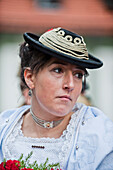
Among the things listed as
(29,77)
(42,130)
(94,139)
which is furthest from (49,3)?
(94,139)

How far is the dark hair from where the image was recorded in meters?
2.54

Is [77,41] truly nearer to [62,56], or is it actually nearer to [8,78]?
[62,56]

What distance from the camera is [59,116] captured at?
2.62 metres

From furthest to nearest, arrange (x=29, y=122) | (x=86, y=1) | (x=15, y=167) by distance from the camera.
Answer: (x=86, y=1) → (x=29, y=122) → (x=15, y=167)

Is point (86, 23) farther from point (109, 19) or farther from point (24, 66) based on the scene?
point (24, 66)

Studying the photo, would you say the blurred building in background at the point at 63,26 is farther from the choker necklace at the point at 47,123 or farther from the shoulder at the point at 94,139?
the shoulder at the point at 94,139

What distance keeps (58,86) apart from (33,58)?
350 millimetres

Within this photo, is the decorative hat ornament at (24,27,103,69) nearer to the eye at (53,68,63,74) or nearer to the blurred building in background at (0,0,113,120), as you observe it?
the eye at (53,68,63,74)

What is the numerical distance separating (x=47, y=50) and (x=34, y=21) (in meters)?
8.69

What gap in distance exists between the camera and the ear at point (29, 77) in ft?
8.69

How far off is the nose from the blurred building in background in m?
8.47

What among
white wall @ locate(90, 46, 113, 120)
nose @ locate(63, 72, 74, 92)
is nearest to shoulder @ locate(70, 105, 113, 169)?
nose @ locate(63, 72, 74, 92)

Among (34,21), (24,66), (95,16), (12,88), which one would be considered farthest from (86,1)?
(24,66)

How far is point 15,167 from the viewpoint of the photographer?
2.10 m
